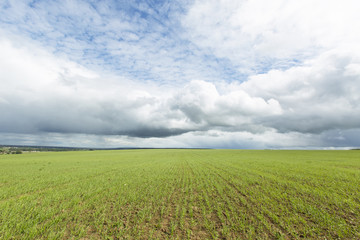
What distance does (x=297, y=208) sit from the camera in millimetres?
10555

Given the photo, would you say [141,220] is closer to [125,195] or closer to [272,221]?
[125,195]

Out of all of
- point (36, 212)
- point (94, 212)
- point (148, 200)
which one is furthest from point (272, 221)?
point (36, 212)

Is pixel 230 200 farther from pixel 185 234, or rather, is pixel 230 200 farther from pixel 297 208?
pixel 185 234

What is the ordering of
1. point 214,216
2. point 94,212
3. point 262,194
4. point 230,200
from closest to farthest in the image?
point 214,216 < point 94,212 < point 230,200 < point 262,194

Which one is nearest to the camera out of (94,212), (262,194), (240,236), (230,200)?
(240,236)

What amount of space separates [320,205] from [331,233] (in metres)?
4.03

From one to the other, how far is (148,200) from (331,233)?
35.8 feet

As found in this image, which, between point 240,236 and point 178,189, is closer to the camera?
point 240,236

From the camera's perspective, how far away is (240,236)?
Result: 7.54m

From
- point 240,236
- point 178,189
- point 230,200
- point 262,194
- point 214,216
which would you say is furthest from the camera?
point 178,189

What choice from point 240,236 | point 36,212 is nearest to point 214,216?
point 240,236

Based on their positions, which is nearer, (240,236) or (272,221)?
(240,236)

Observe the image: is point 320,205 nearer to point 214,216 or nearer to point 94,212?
point 214,216

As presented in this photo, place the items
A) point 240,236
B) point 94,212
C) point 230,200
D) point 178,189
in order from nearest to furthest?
point 240,236 < point 94,212 < point 230,200 < point 178,189
